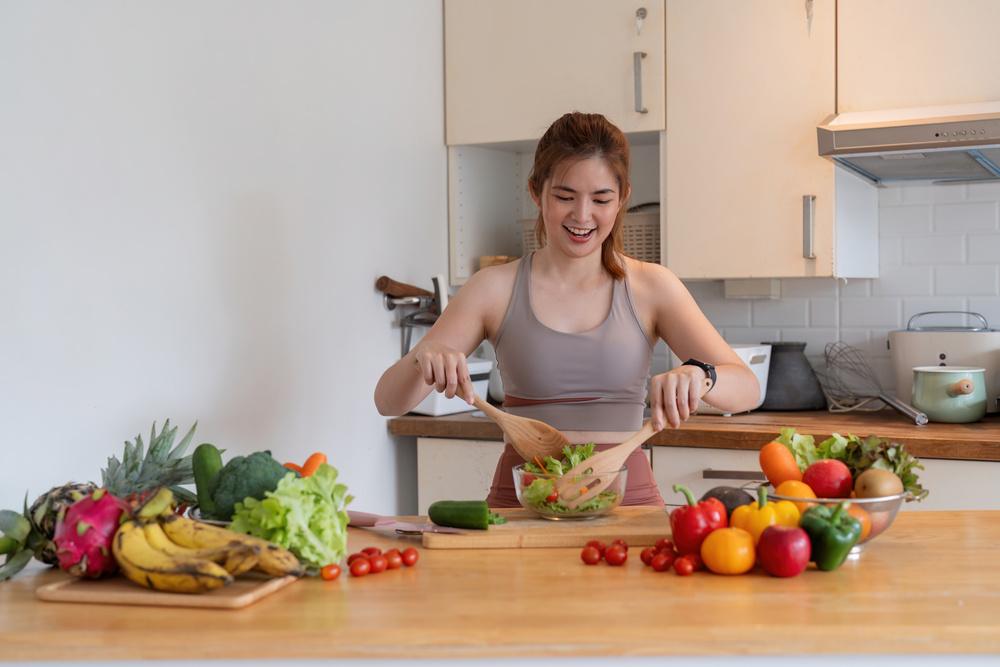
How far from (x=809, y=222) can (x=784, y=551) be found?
6.19ft

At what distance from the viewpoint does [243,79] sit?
284 centimetres

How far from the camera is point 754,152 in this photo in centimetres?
338

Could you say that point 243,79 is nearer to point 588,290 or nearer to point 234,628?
point 588,290

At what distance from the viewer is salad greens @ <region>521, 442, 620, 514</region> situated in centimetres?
193

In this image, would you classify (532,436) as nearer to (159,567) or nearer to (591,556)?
(591,556)

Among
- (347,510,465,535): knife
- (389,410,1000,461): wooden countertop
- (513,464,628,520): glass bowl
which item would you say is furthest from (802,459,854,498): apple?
(389,410,1000,461): wooden countertop

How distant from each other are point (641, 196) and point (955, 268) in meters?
1.07

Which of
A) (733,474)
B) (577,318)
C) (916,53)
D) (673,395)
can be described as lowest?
(733,474)

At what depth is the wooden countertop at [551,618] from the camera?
4.50 ft

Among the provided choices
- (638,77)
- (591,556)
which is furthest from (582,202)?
(638,77)

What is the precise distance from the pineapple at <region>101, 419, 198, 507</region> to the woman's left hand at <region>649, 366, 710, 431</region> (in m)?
0.80

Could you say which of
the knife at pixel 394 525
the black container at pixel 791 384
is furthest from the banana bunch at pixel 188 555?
the black container at pixel 791 384

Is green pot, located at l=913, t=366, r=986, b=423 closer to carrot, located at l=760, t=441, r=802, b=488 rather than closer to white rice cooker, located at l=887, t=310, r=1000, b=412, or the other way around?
white rice cooker, located at l=887, t=310, r=1000, b=412

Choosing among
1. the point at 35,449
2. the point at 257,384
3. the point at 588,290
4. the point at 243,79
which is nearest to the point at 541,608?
the point at 588,290
